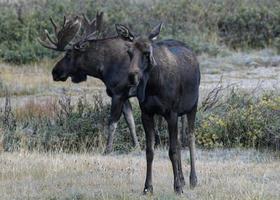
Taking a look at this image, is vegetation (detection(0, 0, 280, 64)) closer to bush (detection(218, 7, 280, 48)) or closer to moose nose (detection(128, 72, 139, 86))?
bush (detection(218, 7, 280, 48))

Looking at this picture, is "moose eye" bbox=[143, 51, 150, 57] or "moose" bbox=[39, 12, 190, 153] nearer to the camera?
"moose eye" bbox=[143, 51, 150, 57]

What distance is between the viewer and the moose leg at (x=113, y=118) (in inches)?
619

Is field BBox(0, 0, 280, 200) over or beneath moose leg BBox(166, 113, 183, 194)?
beneath

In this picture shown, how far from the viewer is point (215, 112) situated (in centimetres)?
1733

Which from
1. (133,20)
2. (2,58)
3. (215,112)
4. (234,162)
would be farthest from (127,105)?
(133,20)

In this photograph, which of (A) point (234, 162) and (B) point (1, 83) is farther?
(B) point (1, 83)

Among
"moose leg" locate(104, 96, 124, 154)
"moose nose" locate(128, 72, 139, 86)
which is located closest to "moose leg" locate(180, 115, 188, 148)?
"moose leg" locate(104, 96, 124, 154)

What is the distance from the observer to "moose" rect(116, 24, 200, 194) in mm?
9891

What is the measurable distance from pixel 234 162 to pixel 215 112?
3.56m

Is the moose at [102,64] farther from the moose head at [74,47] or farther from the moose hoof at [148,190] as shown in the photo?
the moose hoof at [148,190]

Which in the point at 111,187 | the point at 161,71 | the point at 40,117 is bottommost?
the point at 40,117

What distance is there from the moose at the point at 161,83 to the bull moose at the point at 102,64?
4703 mm

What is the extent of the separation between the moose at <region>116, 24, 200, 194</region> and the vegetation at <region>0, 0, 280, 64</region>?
19.2 meters

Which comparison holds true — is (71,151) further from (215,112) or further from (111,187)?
(111,187)
